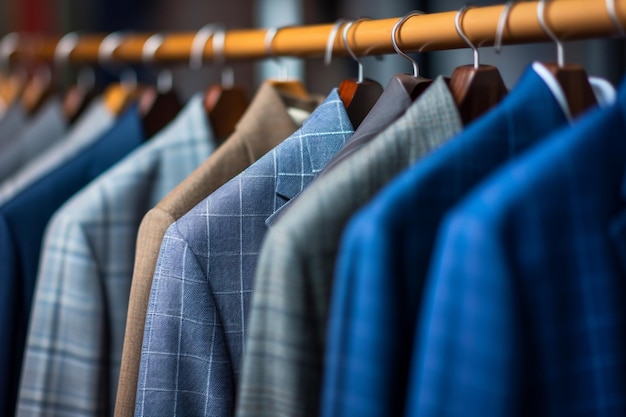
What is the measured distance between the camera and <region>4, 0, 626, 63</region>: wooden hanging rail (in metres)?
0.61

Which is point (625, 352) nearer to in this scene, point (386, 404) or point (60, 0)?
point (386, 404)

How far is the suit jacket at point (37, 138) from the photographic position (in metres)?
1.24

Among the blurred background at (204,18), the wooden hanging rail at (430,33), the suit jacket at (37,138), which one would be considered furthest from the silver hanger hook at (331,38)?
the blurred background at (204,18)

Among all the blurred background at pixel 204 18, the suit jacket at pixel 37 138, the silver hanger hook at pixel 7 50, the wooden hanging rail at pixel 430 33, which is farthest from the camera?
the blurred background at pixel 204 18

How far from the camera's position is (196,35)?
1.10 m

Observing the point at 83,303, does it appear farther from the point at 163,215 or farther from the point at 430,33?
the point at 430,33

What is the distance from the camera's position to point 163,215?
76 cm

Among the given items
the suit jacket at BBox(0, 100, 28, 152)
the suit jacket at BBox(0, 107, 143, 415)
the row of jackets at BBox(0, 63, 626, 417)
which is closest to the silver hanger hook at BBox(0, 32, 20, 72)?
the suit jacket at BBox(0, 100, 28, 152)

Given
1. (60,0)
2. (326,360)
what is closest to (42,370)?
(326,360)

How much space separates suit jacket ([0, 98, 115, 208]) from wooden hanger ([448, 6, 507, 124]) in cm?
53

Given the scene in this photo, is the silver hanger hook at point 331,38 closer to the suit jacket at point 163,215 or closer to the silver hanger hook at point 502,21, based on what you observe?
the suit jacket at point 163,215

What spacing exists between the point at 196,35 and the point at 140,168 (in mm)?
268

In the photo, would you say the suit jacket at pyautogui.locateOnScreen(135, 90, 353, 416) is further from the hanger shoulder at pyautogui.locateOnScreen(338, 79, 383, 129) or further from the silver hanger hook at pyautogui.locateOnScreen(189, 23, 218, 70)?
the silver hanger hook at pyautogui.locateOnScreen(189, 23, 218, 70)

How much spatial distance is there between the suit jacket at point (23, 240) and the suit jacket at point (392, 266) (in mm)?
494
